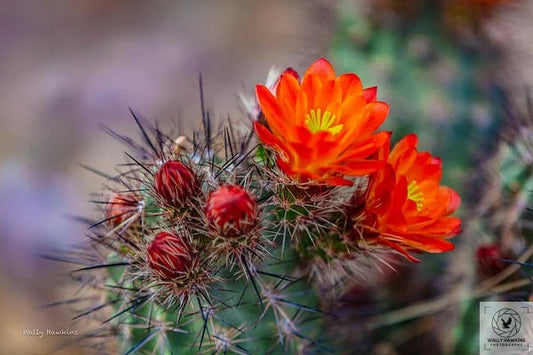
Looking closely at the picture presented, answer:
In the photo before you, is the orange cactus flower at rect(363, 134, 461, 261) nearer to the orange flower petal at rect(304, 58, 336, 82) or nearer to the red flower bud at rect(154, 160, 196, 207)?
the orange flower petal at rect(304, 58, 336, 82)

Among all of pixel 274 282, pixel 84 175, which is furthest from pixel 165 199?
pixel 84 175

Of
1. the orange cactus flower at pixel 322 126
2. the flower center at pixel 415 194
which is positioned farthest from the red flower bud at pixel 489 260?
the orange cactus flower at pixel 322 126

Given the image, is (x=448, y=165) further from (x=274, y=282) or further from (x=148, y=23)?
(x=148, y=23)

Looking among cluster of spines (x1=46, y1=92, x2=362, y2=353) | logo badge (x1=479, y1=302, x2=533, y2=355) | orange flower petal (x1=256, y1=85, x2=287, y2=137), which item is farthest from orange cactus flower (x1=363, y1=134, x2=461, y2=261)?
logo badge (x1=479, y1=302, x2=533, y2=355)

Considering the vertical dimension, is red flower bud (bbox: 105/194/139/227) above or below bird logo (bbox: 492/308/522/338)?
above

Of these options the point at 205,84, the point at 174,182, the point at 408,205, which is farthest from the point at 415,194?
the point at 205,84

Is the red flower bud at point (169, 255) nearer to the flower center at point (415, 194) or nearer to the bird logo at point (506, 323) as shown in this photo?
the flower center at point (415, 194)
